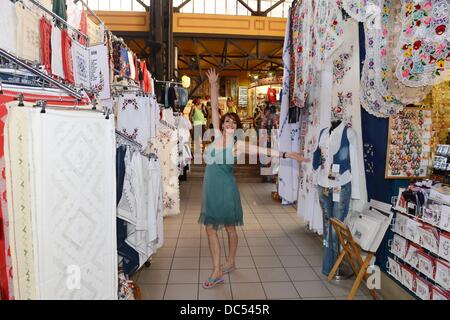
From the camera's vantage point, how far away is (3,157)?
5.48 feet

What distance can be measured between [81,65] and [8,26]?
882 millimetres

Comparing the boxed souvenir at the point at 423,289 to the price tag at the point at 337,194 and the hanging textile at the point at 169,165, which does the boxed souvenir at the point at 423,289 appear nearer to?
the price tag at the point at 337,194

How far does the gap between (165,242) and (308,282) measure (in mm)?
2049

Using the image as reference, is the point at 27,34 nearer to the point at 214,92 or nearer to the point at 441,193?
the point at 214,92

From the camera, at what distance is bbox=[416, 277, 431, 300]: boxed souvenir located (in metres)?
2.52

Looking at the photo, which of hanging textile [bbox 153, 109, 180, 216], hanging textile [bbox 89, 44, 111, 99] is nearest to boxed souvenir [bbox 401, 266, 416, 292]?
hanging textile [bbox 89, 44, 111, 99]

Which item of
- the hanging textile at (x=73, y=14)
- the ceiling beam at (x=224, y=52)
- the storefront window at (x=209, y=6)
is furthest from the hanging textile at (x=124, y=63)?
the ceiling beam at (x=224, y=52)

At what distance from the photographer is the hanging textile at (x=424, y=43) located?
2.00m

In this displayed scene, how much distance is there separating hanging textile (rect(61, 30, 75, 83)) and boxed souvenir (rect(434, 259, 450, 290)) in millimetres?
3223

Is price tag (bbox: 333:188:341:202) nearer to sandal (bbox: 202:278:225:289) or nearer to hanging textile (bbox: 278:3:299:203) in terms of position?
hanging textile (bbox: 278:3:299:203)

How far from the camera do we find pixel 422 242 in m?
2.59

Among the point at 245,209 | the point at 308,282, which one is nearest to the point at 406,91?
the point at 308,282

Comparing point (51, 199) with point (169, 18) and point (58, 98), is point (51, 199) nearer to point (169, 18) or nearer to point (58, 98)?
point (58, 98)

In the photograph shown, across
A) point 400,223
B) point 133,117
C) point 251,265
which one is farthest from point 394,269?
point 133,117
